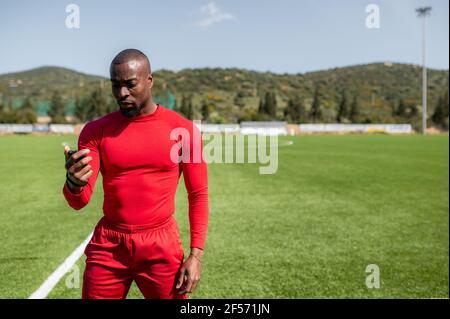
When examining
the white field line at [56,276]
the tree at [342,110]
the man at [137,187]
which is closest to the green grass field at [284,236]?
the white field line at [56,276]

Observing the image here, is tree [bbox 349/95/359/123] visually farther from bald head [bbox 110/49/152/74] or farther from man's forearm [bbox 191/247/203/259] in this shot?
bald head [bbox 110/49/152/74]

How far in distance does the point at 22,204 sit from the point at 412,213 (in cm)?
883

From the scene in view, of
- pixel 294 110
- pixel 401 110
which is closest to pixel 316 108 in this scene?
pixel 294 110

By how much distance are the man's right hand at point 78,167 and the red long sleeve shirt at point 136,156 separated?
196 mm

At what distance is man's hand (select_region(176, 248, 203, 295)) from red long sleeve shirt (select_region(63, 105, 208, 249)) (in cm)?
35

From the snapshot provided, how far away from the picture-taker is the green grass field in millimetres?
5348

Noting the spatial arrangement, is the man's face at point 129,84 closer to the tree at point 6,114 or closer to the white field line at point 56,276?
the white field line at point 56,276

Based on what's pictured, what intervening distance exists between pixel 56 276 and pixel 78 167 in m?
4.67

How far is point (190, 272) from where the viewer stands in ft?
7.07

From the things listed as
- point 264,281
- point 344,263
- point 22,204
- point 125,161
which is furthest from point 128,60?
point 22,204

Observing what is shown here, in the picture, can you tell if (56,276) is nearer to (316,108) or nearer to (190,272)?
(190,272)

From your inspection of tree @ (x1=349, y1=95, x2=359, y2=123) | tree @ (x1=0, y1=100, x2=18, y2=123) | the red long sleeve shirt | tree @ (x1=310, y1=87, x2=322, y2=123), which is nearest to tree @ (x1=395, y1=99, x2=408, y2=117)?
tree @ (x1=349, y1=95, x2=359, y2=123)
